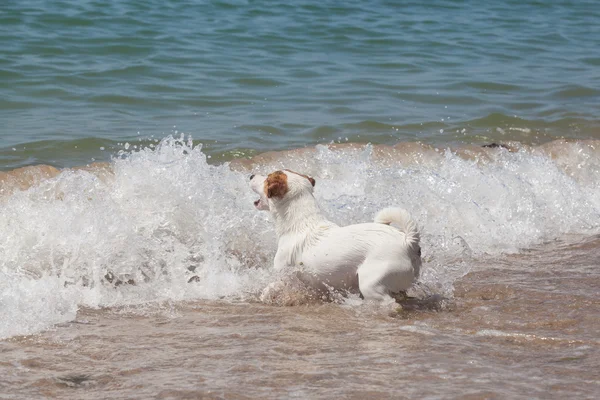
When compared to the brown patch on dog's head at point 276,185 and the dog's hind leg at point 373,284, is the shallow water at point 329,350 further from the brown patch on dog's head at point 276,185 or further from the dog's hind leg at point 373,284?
the brown patch on dog's head at point 276,185

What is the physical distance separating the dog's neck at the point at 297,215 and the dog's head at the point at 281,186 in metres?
0.04

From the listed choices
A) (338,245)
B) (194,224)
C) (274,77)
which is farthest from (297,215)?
(274,77)

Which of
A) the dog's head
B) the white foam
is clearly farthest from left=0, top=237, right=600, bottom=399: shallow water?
the dog's head

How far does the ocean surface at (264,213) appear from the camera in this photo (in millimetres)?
4879

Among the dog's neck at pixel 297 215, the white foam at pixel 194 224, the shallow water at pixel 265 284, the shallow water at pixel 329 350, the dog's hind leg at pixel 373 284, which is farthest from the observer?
the white foam at pixel 194 224

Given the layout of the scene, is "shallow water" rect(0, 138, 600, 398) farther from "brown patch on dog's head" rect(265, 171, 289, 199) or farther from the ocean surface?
"brown patch on dog's head" rect(265, 171, 289, 199)

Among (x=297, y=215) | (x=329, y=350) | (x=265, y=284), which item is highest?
(x=297, y=215)

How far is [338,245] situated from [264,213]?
1.81 metres

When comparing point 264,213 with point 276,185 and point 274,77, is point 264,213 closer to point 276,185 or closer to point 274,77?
point 276,185

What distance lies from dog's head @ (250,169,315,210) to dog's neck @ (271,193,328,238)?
0.04 m

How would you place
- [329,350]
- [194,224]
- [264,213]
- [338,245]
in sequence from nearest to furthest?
[329,350] < [338,245] < [194,224] < [264,213]

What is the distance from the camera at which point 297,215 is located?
20.9ft

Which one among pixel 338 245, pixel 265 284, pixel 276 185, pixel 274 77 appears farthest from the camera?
pixel 274 77

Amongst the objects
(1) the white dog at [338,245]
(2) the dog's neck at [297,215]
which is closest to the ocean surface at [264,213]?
(1) the white dog at [338,245]
